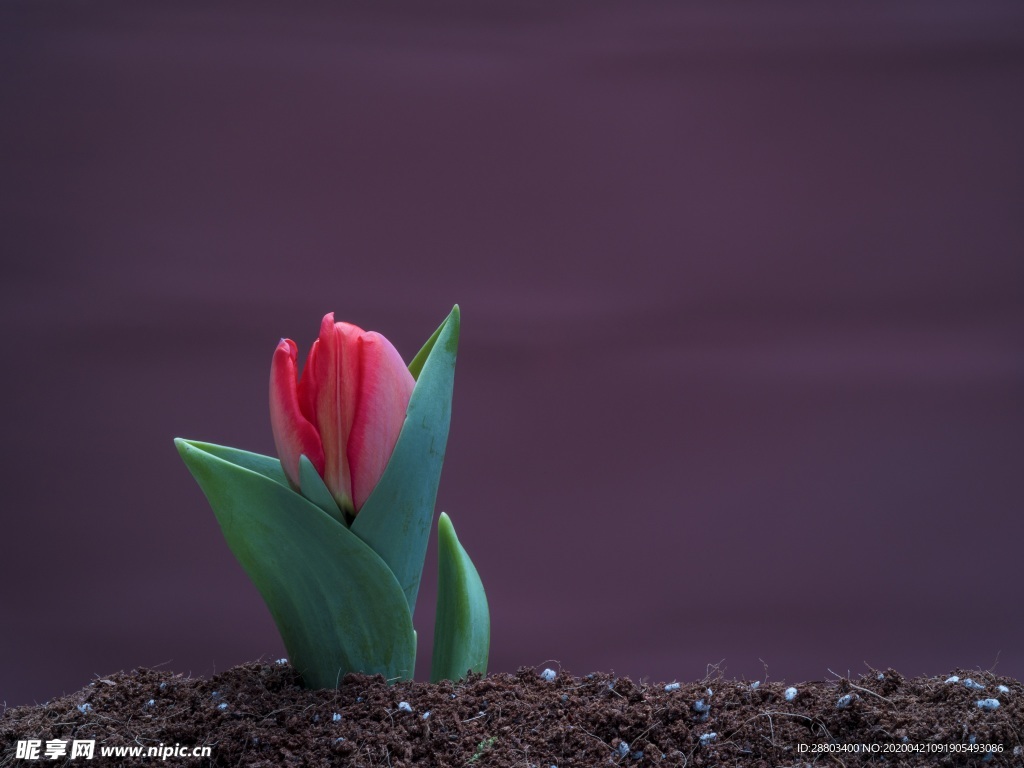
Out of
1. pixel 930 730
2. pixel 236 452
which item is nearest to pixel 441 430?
pixel 236 452

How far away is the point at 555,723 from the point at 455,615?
24 cm

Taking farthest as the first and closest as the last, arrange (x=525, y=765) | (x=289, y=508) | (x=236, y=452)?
(x=236, y=452) < (x=289, y=508) < (x=525, y=765)

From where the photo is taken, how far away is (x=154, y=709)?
980mm

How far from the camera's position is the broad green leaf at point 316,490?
96 cm

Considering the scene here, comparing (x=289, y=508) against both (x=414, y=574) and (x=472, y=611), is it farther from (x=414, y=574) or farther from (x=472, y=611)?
(x=472, y=611)

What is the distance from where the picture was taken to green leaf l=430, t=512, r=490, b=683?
111cm

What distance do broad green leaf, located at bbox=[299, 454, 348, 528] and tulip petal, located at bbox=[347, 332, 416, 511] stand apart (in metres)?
0.02

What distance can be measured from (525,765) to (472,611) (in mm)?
294

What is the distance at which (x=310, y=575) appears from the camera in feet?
3.24

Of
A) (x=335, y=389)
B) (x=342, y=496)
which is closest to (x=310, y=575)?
(x=342, y=496)

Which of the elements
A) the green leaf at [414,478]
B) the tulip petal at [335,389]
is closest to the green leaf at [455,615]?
the green leaf at [414,478]

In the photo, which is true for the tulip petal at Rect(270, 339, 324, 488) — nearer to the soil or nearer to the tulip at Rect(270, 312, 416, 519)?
the tulip at Rect(270, 312, 416, 519)

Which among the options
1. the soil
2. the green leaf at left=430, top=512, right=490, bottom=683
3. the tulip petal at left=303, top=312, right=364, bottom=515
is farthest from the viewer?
the green leaf at left=430, top=512, right=490, bottom=683

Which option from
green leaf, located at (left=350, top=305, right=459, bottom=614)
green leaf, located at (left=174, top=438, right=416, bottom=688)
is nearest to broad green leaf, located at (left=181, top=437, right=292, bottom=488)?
green leaf, located at (left=174, top=438, right=416, bottom=688)
